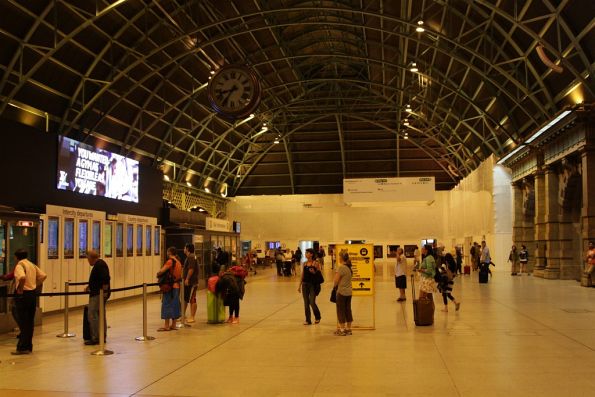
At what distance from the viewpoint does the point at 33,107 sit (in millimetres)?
27000

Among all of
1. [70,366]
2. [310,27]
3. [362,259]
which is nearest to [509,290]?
[362,259]

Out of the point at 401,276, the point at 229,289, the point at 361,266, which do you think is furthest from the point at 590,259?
the point at 229,289

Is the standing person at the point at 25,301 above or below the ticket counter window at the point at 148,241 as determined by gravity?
below

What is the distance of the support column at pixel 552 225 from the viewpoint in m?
25.7

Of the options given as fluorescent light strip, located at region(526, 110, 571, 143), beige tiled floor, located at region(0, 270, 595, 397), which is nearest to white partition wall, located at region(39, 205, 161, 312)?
beige tiled floor, located at region(0, 270, 595, 397)

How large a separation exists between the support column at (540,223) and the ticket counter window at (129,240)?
17.7 metres

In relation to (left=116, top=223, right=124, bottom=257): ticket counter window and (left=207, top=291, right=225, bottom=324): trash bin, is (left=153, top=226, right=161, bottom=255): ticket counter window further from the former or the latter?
(left=207, top=291, right=225, bottom=324): trash bin

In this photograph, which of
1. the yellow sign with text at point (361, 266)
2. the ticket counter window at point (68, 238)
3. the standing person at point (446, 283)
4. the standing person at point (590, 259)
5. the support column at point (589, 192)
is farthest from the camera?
the support column at point (589, 192)

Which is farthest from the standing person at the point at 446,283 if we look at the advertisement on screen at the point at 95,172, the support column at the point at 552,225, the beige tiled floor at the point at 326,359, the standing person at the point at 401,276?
the advertisement on screen at the point at 95,172

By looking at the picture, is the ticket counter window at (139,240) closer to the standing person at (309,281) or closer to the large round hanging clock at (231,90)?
the large round hanging clock at (231,90)

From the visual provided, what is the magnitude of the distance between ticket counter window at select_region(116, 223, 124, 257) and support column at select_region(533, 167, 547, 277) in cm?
1804

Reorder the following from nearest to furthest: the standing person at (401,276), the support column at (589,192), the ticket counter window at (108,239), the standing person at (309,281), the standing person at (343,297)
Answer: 1. the standing person at (343,297)
2. the standing person at (309,281)
3. the standing person at (401,276)
4. the ticket counter window at (108,239)
5. the support column at (589,192)

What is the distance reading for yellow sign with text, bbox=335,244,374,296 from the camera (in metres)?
13.5

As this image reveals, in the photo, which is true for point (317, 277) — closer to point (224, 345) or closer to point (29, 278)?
point (224, 345)
